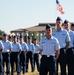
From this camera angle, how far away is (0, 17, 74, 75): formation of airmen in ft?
28.5

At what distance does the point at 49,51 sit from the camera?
8734 millimetres

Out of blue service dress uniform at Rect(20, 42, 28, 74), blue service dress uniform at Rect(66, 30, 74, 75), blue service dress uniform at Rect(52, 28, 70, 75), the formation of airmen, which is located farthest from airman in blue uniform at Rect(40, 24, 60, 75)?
blue service dress uniform at Rect(20, 42, 28, 74)

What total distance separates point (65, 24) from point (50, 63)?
2449mm

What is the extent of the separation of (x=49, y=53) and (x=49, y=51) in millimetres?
60

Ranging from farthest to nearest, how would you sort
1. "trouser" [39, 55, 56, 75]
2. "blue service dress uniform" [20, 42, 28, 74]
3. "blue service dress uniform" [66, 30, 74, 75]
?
"blue service dress uniform" [20, 42, 28, 74] < "blue service dress uniform" [66, 30, 74, 75] < "trouser" [39, 55, 56, 75]

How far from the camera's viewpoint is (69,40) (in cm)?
1022

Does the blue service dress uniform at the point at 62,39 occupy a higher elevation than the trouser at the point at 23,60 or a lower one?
higher

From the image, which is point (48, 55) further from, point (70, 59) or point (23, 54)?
point (23, 54)

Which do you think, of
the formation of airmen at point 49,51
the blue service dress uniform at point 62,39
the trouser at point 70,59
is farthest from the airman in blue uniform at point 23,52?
the blue service dress uniform at point 62,39

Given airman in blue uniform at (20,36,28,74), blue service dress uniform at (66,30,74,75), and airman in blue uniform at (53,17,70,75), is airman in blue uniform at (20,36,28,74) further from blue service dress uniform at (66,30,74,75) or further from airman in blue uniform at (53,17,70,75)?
airman in blue uniform at (53,17,70,75)

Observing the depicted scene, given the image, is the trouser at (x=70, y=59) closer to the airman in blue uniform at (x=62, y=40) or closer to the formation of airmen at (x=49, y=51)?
the formation of airmen at (x=49, y=51)

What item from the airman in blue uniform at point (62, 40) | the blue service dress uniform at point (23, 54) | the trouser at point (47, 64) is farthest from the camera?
the blue service dress uniform at point (23, 54)

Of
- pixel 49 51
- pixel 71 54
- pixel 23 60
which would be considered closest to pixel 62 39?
pixel 71 54

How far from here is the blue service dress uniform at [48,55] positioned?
8.62 m
